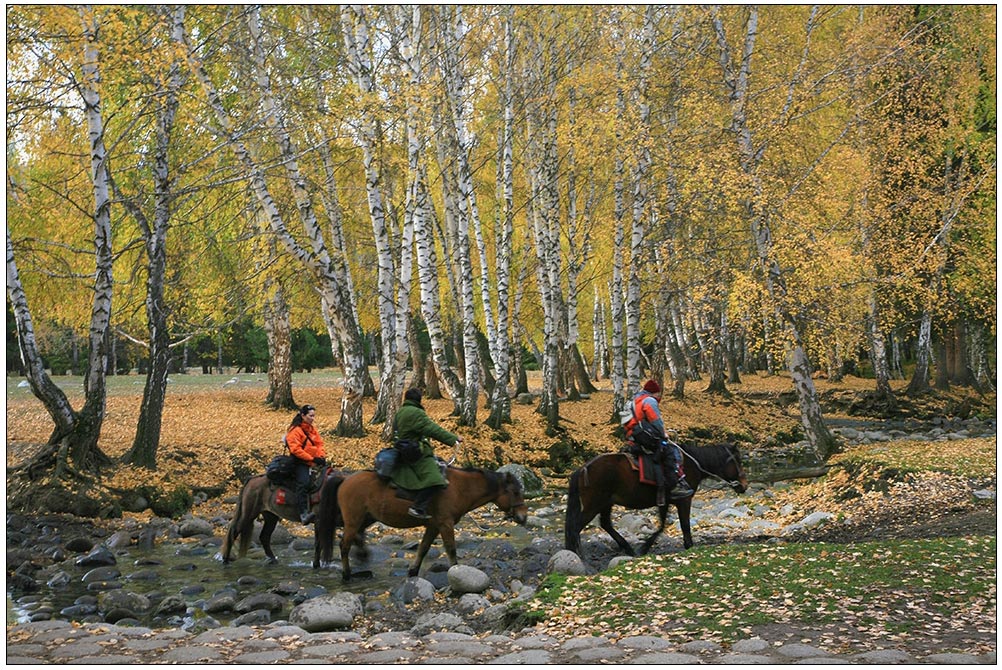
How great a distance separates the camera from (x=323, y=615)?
29.0 ft

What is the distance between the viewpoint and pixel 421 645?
760 cm

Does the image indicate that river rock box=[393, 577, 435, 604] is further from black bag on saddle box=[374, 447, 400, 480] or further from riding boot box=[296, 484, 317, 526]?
riding boot box=[296, 484, 317, 526]

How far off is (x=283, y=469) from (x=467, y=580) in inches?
135

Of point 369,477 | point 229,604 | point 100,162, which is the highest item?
point 100,162

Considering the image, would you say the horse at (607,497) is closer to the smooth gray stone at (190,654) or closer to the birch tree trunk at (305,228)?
the smooth gray stone at (190,654)

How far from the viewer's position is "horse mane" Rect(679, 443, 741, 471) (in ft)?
42.9

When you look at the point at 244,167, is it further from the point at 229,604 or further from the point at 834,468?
the point at 834,468

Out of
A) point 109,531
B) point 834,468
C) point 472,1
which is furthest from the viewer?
point 472,1

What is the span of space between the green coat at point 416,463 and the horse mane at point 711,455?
3.93m

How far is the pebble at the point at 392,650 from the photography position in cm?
678

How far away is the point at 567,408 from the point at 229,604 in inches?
838

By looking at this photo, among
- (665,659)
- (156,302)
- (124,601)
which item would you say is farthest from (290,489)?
(665,659)

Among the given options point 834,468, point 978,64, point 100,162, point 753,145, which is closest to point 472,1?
point 753,145

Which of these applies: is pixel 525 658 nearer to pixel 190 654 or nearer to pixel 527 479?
pixel 190 654
